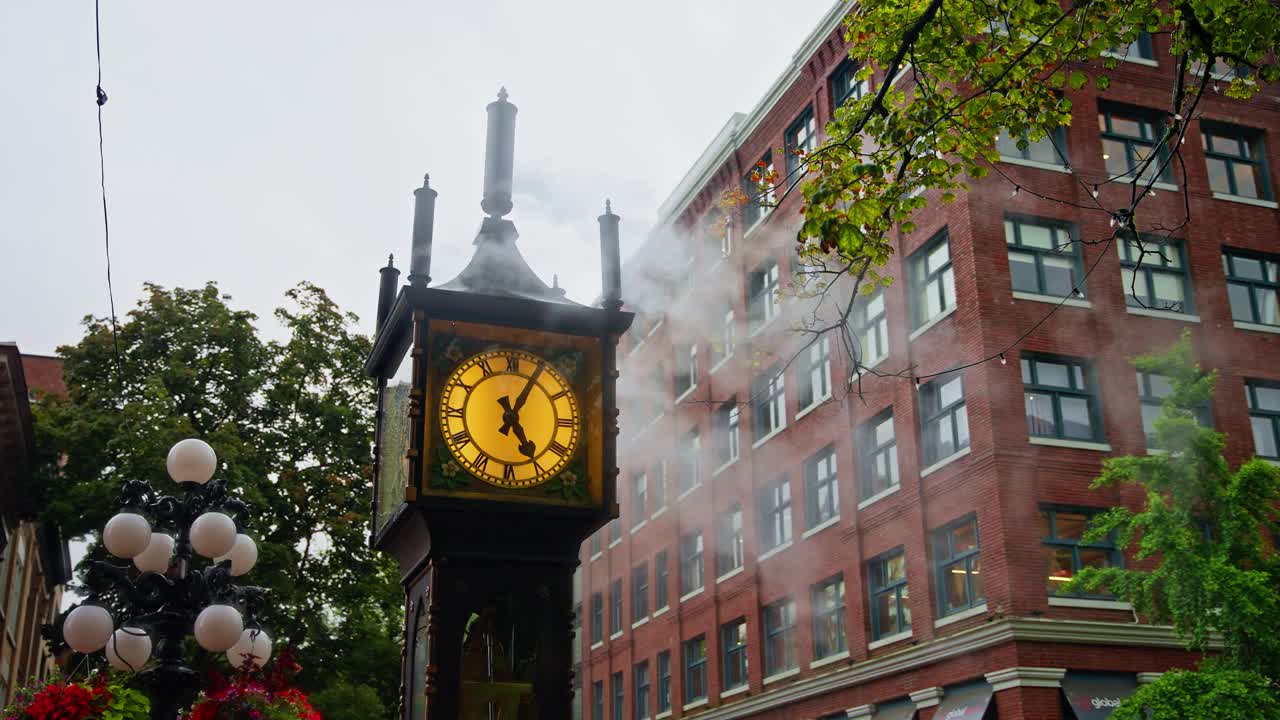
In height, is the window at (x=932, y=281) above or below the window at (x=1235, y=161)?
below

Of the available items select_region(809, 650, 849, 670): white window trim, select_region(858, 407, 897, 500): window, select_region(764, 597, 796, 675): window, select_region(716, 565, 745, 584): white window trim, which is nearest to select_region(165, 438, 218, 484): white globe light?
select_region(858, 407, 897, 500): window

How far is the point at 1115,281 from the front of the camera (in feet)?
82.5

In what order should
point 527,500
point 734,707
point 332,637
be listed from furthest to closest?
point 734,707 → point 332,637 → point 527,500

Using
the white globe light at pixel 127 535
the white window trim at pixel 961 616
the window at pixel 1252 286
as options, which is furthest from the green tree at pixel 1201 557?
the white globe light at pixel 127 535

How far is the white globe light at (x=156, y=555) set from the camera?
10.3 m

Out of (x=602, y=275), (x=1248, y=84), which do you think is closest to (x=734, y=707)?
(x=1248, y=84)

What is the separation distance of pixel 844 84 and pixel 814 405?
7.18 metres

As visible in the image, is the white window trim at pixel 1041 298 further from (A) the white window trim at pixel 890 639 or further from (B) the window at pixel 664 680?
(B) the window at pixel 664 680

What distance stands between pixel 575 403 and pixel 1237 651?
16.0 metres

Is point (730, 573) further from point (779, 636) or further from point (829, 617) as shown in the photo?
point (829, 617)

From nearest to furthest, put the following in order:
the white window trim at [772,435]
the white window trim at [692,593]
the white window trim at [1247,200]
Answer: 1. the white window trim at [1247,200]
2. the white window trim at [772,435]
3. the white window trim at [692,593]

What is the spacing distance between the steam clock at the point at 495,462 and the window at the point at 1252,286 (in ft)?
77.4

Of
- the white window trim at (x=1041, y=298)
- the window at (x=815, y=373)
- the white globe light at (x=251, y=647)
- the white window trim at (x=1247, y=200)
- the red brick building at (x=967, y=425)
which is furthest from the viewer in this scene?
the window at (x=815, y=373)

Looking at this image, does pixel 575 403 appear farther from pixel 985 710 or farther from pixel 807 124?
pixel 807 124
